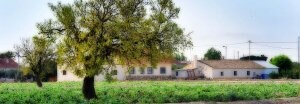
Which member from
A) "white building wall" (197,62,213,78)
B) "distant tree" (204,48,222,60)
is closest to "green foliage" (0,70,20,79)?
"white building wall" (197,62,213,78)

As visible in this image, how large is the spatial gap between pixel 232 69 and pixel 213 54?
3048 centimetres

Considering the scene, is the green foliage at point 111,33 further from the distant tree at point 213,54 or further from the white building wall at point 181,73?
the distant tree at point 213,54

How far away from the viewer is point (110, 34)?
3209cm

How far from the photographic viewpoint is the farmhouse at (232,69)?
9706 cm

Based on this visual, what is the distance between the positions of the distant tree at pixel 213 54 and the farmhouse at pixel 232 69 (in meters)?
25.6

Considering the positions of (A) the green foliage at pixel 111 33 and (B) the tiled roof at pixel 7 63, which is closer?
(A) the green foliage at pixel 111 33

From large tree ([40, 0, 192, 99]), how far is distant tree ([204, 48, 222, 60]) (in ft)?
311

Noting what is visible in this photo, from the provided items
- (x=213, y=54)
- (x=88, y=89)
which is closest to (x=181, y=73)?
(x=213, y=54)

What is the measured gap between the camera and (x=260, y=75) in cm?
9850

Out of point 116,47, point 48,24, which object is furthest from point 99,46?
point 48,24

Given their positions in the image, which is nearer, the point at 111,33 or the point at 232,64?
the point at 111,33

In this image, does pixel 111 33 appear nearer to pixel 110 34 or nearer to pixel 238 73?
pixel 110 34

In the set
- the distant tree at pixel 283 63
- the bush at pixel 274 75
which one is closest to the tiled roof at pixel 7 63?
the bush at pixel 274 75

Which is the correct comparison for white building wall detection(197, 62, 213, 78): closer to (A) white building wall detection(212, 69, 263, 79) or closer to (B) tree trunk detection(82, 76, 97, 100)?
(A) white building wall detection(212, 69, 263, 79)
